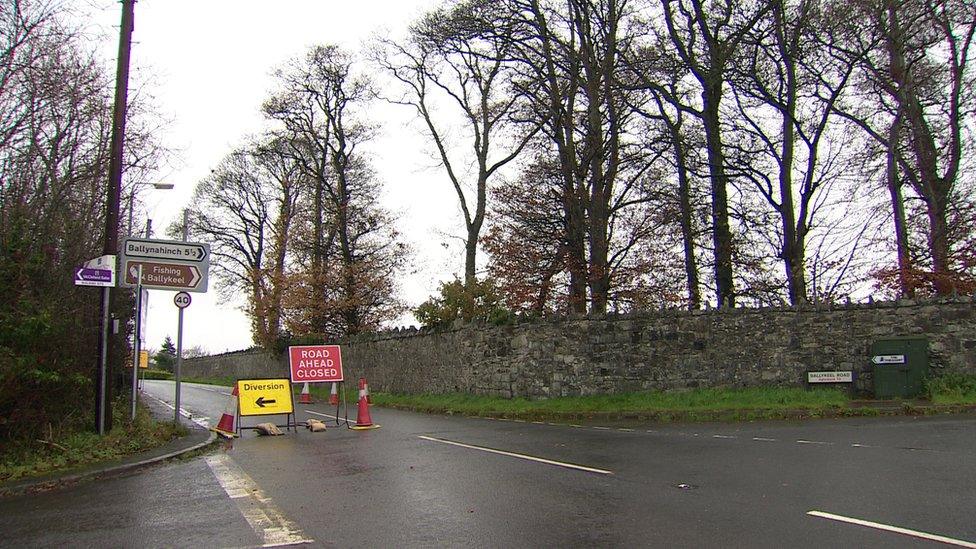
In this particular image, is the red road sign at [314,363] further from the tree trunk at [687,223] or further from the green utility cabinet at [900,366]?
the green utility cabinet at [900,366]

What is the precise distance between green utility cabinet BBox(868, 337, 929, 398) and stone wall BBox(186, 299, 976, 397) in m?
0.55

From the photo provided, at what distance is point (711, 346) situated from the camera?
1797 centimetres

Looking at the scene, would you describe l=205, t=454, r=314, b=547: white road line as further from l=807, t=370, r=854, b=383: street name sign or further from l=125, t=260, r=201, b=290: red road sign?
l=807, t=370, r=854, b=383: street name sign

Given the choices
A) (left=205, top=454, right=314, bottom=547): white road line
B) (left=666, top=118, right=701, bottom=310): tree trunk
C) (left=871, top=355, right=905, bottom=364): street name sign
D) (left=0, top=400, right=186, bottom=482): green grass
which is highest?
(left=666, top=118, right=701, bottom=310): tree trunk

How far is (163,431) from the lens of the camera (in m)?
12.4

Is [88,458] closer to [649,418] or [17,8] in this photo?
[17,8]

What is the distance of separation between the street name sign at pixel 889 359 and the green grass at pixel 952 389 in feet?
2.39

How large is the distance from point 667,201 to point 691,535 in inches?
759

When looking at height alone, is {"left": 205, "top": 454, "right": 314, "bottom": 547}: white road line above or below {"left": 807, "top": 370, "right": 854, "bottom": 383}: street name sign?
below

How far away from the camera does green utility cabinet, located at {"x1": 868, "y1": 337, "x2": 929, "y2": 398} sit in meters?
16.4

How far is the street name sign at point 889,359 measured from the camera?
16.5m

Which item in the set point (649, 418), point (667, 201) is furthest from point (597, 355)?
point (667, 201)

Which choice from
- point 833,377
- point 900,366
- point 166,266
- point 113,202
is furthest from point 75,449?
point 900,366

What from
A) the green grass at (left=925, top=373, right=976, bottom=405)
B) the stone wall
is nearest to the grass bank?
the stone wall
